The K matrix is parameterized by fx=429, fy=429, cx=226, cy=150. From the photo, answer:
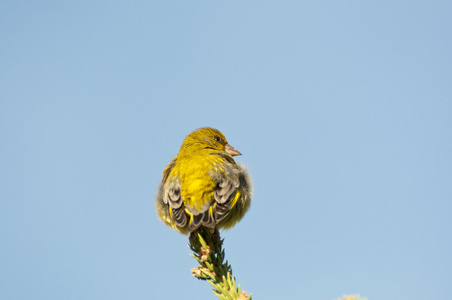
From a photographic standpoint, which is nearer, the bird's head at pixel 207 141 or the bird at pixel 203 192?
the bird at pixel 203 192

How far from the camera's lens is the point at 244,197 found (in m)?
5.45

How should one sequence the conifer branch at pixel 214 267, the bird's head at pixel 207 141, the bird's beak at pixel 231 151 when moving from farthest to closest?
the bird's beak at pixel 231 151 → the bird's head at pixel 207 141 → the conifer branch at pixel 214 267

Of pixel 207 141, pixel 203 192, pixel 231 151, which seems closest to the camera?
pixel 203 192

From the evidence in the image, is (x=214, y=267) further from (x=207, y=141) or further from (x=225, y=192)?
(x=207, y=141)

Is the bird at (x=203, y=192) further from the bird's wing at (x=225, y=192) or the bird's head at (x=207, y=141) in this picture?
the bird's head at (x=207, y=141)

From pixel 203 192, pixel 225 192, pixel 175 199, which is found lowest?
pixel 175 199

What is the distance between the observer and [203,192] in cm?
493

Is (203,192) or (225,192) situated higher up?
(225,192)

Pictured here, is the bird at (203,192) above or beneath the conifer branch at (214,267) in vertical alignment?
above

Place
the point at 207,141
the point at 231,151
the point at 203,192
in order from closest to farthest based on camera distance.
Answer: the point at 203,192 < the point at 207,141 < the point at 231,151

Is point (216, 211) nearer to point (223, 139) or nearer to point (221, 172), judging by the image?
point (221, 172)

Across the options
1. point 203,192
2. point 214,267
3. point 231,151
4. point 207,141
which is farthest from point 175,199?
point 231,151

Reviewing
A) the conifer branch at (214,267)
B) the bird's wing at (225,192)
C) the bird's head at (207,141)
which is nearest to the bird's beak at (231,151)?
the bird's head at (207,141)

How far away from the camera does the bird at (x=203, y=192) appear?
482cm
